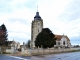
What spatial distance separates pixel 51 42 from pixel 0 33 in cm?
1816

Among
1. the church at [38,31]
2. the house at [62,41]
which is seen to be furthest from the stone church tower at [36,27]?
the house at [62,41]

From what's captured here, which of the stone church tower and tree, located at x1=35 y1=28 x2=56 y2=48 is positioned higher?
the stone church tower

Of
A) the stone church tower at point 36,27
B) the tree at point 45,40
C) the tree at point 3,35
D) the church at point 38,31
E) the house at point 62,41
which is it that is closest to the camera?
the tree at point 45,40

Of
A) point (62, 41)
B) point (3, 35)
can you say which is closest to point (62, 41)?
point (62, 41)

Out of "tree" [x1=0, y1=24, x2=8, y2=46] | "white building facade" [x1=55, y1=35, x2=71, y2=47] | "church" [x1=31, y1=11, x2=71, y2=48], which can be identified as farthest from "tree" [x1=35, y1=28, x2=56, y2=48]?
"white building facade" [x1=55, y1=35, x2=71, y2=47]

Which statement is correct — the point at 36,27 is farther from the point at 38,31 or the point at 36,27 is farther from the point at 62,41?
the point at 62,41

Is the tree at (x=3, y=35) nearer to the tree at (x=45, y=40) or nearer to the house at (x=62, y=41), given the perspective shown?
the tree at (x=45, y=40)

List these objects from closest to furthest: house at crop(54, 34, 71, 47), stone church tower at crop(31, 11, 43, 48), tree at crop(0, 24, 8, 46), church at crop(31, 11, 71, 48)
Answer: tree at crop(0, 24, 8, 46) → stone church tower at crop(31, 11, 43, 48) → church at crop(31, 11, 71, 48) → house at crop(54, 34, 71, 47)

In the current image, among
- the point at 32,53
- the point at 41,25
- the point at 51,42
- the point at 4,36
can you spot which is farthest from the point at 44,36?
the point at 41,25

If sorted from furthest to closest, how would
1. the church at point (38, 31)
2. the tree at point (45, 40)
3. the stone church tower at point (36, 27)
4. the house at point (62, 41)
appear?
the house at point (62, 41), the church at point (38, 31), the stone church tower at point (36, 27), the tree at point (45, 40)

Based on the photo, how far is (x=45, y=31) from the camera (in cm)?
5694

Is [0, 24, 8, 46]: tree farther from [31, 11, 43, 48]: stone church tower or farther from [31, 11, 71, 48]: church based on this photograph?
[31, 11, 43, 48]: stone church tower

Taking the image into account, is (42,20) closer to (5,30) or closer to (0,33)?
(5,30)

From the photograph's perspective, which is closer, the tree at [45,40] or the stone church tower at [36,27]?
the tree at [45,40]
